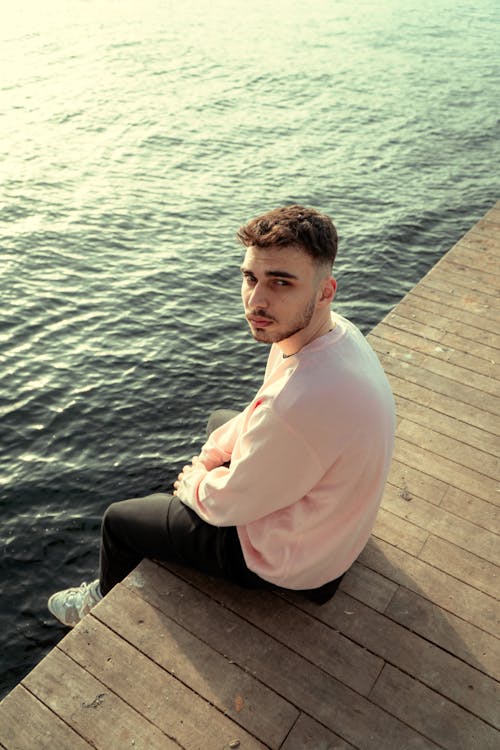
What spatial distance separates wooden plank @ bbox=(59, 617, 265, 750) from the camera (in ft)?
10.4

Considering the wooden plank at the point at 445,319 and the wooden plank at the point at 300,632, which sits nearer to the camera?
the wooden plank at the point at 300,632

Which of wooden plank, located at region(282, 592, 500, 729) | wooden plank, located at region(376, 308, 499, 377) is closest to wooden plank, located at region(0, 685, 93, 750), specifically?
wooden plank, located at region(282, 592, 500, 729)

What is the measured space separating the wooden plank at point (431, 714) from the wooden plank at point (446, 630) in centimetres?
28

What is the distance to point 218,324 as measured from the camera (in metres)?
8.95

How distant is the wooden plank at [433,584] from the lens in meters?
3.81

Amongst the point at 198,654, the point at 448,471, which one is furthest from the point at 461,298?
the point at 198,654

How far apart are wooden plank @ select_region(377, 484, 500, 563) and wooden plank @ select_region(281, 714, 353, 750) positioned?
4.14ft

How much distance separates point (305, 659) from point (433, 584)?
2.98 ft

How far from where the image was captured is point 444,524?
437 cm

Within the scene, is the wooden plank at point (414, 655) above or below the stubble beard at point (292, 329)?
below

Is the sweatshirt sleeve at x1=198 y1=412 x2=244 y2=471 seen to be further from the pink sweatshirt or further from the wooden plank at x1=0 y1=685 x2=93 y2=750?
the wooden plank at x1=0 y1=685 x2=93 y2=750

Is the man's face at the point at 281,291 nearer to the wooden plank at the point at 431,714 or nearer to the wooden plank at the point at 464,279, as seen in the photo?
the wooden plank at the point at 431,714

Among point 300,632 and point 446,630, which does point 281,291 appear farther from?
point 446,630

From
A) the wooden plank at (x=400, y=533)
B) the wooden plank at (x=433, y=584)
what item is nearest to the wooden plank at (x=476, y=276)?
the wooden plank at (x=400, y=533)
